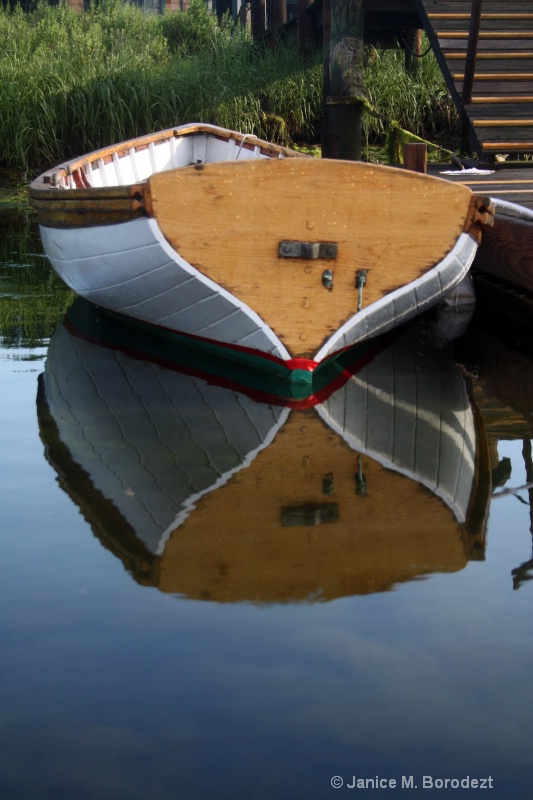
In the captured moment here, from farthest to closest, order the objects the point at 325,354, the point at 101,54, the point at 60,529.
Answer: the point at 101,54 → the point at 325,354 → the point at 60,529

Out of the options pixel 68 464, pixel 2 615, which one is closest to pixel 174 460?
pixel 68 464

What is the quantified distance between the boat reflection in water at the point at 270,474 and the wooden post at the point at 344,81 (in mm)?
Answer: 4715

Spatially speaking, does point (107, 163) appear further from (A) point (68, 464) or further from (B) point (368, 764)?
(B) point (368, 764)

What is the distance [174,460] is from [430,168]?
620cm

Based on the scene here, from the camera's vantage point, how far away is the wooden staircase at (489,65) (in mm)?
10000

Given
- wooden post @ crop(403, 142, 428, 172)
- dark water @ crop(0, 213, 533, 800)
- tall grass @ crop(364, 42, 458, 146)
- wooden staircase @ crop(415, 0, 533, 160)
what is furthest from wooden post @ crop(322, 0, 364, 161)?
dark water @ crop(0, 213, 533, 800)

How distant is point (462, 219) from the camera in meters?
5.29

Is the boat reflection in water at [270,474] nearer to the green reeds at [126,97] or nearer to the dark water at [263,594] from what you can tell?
the dark water at [263,594]

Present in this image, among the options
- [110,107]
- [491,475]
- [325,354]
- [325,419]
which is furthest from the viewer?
[110,107]

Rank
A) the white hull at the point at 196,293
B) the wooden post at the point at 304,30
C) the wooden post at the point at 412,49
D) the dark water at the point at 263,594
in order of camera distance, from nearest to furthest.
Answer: the dark water at the point at 263,594 < the white hull at the point at 196,293 < the wooden post at the point at 412,49 < the wooden post at the point at 304,30

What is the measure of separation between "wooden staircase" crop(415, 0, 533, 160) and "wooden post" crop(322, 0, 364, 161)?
0.96 metres

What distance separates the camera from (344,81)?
10438mm

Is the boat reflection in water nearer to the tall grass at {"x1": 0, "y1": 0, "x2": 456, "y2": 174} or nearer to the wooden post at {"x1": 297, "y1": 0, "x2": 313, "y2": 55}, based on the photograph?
the tall grass at {"x1": 0, "y1": 0, "x2": 456, "y2": 174}

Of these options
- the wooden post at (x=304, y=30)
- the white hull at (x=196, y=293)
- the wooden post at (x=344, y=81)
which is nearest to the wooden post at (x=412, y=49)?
the wooden post at (x=304, y=30)
